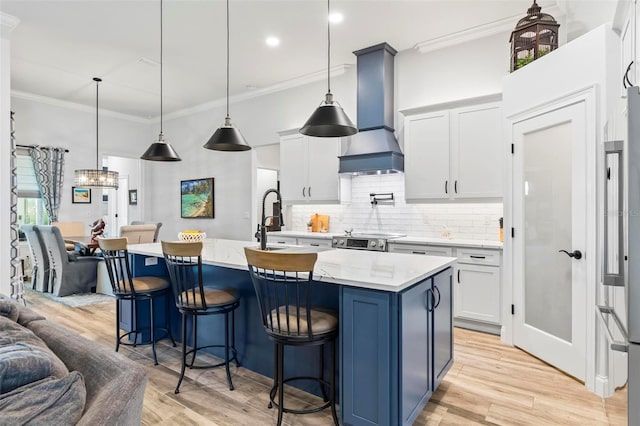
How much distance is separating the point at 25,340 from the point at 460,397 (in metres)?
2.51

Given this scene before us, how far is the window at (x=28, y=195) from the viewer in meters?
6.38

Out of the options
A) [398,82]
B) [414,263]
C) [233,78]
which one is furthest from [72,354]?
[233,78]

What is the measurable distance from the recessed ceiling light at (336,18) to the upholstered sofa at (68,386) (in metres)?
3.71

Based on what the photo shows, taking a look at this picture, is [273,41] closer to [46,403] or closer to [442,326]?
[442,326]

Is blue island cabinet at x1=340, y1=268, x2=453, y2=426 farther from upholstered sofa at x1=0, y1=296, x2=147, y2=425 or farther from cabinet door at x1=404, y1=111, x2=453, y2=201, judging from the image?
cabinet door at x1=404, y1=111, x2=453, y2=201

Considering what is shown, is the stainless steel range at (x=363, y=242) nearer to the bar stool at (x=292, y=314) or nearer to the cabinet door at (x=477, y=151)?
the cabinet door at (x=477, y=151)

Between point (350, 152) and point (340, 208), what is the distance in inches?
40.0

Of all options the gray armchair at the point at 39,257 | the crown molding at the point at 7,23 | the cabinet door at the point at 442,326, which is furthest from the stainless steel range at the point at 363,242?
the gray armchair at the point at 39,257

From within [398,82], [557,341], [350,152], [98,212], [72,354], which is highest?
[398,82]

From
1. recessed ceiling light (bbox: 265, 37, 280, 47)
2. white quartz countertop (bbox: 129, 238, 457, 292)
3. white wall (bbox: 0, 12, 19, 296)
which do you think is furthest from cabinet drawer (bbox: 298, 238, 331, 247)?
white wall (bbox: 0, 12, 19, 296)

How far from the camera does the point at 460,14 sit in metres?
3.87

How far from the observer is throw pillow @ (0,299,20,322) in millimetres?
1632

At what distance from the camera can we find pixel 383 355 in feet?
6.27

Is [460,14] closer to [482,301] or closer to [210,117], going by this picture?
[482,301]
